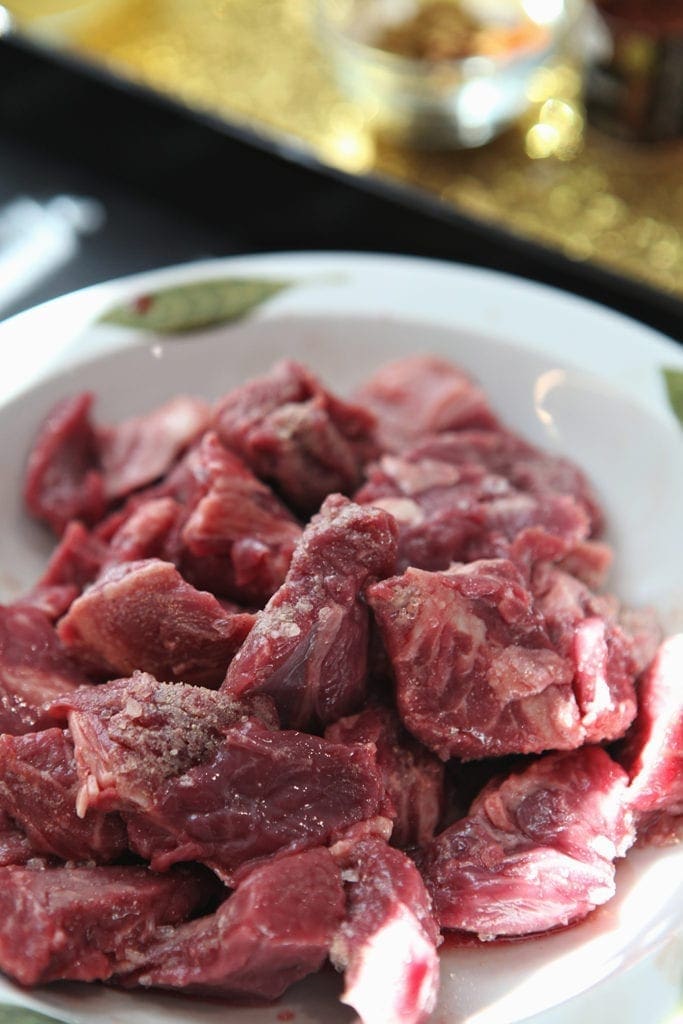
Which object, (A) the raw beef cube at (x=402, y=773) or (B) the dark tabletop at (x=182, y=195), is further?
(B) the dark tabletop at (x=182, y=195)

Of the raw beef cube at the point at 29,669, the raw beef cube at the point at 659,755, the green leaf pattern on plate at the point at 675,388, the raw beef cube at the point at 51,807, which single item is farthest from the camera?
the green leaf pattern on plate at the point at 675,388

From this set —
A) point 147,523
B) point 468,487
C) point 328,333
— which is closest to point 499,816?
point 468,487

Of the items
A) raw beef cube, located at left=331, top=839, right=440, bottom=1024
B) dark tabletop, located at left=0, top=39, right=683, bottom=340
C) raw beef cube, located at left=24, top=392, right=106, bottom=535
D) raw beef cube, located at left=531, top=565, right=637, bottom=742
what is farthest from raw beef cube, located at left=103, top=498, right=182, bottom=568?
dark tabletop, located at left=0, top=39, right=683, bottom=340

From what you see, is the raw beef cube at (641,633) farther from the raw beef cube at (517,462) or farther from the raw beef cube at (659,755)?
the raw beef cube at (517,462)

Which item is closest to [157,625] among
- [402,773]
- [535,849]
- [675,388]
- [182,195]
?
[402,773]

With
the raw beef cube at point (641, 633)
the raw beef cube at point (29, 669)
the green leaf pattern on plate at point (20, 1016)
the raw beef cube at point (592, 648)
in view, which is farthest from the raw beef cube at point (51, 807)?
the raw beef cube at point (641, 633)

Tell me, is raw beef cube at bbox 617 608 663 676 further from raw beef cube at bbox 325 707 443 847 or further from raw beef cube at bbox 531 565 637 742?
raw beef cube at bbox 325 707 443 847
